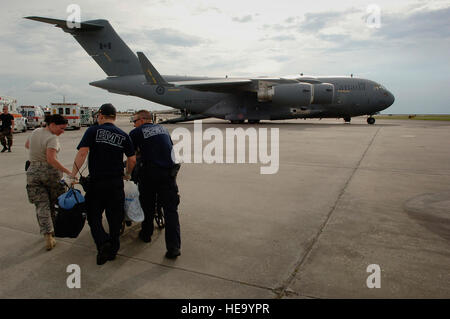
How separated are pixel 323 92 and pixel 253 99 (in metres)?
5.25

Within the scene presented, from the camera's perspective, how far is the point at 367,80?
23812mm

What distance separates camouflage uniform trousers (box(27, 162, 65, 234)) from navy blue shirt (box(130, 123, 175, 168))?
1162 mm

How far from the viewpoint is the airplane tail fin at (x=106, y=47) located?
2232 centimetres

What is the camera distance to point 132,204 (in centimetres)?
378

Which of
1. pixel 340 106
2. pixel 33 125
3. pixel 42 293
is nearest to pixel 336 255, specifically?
pixel 42 293

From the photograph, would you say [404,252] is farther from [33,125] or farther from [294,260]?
[33,125]

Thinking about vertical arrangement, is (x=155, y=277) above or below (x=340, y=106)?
below

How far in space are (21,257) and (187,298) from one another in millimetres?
2153

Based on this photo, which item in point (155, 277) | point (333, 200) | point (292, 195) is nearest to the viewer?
point (155, 277)

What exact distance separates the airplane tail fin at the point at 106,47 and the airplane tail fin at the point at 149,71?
451 cm

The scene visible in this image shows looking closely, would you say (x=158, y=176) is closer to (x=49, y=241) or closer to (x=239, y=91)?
(x=49, y=241)

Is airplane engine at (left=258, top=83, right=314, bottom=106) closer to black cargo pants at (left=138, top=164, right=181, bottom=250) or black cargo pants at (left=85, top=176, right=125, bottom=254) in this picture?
black cargo pants at (left=138, top=164, right=181, bottom=250)

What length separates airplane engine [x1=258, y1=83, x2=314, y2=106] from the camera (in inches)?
860

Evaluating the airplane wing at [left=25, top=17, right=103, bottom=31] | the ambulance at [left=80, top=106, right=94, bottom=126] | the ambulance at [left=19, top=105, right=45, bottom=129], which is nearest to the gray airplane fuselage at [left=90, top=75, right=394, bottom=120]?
the airplane wing at [left=25, top=17, right=103, bottom=31]
